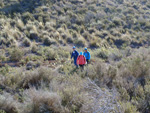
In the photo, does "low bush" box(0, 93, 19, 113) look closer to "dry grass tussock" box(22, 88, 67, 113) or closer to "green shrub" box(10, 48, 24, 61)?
"dry grass tussock" box(22, 88, 67, 113)

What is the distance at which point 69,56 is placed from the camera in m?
11.6

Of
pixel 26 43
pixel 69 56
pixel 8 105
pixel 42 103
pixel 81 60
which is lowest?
pixel 69 56

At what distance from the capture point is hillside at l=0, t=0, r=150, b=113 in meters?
4.94

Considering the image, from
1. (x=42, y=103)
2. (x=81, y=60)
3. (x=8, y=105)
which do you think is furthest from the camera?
(x=81, y=60)

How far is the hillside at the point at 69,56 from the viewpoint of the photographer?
4.94 metres

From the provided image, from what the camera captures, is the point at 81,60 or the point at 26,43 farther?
the point at 26,43

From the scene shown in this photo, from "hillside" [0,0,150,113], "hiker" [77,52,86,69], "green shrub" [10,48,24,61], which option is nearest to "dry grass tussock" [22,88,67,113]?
"hillside" [0,0,150,113]

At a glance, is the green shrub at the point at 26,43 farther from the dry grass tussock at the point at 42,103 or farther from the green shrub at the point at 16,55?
the dry grass tussock at the point at 42,103

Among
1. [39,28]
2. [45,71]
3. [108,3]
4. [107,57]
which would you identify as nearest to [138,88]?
[45,71]

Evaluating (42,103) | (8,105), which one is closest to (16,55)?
(8,105)

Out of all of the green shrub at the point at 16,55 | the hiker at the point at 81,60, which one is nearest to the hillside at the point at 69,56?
the green shrub at the point at 16,55

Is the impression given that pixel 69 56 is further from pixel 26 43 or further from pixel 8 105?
pixel 8 105

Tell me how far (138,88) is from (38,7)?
1919cm

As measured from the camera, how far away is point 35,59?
34.4 ft
